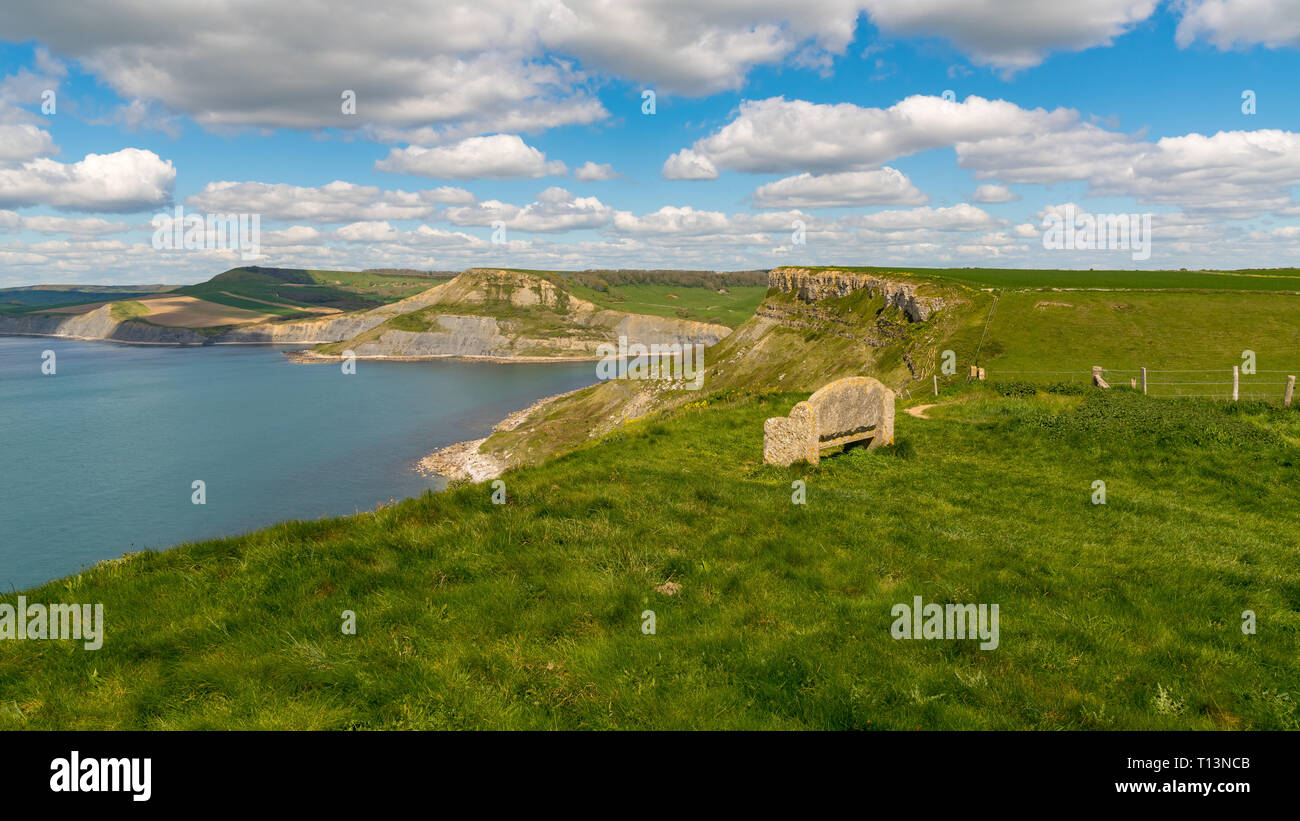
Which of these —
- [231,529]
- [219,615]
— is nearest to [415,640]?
[219,615]

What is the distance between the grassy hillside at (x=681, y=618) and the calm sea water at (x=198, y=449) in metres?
17.2

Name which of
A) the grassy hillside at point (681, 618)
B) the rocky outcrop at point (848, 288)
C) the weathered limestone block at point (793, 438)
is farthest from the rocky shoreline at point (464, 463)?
the grassy hillside at point (681, 618)

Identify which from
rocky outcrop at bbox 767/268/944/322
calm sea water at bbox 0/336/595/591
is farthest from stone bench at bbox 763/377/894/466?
rocky outcrop at bbox 767/268/944/322

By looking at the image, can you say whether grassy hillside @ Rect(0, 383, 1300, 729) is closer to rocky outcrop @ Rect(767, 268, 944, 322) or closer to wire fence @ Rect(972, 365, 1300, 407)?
wire fence @ Rect(972, 365, 1300, 407)

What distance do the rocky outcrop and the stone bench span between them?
61.1 meters

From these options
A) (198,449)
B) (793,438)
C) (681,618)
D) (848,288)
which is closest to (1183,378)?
(793,438)

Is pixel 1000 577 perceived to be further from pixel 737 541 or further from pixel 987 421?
pixel 987 421

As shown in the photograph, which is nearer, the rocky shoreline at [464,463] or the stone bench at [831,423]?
the stone bench at [831,423]

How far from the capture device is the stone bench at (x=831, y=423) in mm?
17188

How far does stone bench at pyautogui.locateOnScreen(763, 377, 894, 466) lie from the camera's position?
1719 centimetres

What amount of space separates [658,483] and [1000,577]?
6494 millimetres

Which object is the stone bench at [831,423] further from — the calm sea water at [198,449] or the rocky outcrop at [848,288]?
the rocky outcrop at [848,288]

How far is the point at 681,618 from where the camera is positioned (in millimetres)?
7863

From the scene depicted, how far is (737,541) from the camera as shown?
10227 millimetres
